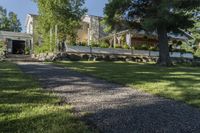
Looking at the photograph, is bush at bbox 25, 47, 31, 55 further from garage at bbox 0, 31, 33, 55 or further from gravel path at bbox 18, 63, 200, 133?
gravel path at bbox 18, 63, 200, 133

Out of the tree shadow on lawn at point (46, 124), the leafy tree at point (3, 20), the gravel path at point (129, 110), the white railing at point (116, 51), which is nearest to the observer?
the tree shadow on lawn at point (46, 124)

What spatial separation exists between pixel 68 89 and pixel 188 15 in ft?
55.1

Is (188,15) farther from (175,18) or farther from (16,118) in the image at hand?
Answer: (16,118)

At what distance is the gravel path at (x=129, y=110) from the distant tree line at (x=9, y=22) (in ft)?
189

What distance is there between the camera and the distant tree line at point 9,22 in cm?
6412

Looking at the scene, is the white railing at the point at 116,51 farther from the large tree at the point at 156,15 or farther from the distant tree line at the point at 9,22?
the distant tree line at the point at 9,22

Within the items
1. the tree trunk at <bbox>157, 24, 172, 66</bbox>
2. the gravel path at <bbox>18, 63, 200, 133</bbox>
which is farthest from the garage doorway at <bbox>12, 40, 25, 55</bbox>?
the gravel path at <bbox>18, 63, 200, 133</bbox>

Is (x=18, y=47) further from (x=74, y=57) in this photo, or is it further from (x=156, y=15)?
(x=156, y=15)

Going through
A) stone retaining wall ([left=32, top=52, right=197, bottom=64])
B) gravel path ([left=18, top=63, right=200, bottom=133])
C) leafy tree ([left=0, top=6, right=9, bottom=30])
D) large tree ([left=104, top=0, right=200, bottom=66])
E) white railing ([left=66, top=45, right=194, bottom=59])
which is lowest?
gravel path ([left=18, top=63, right=200, bottom=133])

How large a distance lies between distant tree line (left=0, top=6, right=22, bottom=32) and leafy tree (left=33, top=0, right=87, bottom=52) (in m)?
30.2

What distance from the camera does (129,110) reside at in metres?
6.34

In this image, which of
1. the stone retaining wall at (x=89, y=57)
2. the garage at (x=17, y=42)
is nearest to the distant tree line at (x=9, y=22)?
the garage at (x=17, y=42)

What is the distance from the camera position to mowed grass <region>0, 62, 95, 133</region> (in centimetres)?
488

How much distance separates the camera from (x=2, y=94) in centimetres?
768
